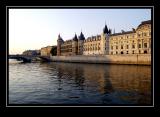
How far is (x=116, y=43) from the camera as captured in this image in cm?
4553

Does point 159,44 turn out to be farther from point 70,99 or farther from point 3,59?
point 70,99

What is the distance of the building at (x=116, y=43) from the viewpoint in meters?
37.3

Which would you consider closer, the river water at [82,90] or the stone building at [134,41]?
the river water at [82,90]

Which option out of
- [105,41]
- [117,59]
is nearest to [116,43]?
[105,41]

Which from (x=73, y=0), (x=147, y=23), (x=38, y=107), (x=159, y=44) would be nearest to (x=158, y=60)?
(x=159, y=44)

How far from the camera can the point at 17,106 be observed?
2994mm

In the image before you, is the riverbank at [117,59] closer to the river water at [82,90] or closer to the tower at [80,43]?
the tower at [80,43]

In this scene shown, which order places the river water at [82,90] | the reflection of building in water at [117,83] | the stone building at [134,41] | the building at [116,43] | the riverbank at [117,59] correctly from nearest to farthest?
Answer: 1. the river water at [82,90]
2. the reflection of building in water at [117,83]
3. the riverbank at [117,59]
4. the stone building at [134,41]
5. the building at [116,43]

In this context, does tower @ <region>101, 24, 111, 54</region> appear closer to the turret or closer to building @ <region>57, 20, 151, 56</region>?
building @ <region>57, 20, 151, 56</region>

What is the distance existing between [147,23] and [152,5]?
35753 millimetres

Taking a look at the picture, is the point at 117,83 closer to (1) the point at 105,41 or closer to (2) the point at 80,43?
(1) the point at 105,41

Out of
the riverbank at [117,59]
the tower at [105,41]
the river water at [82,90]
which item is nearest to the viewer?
the river water at [82,90]

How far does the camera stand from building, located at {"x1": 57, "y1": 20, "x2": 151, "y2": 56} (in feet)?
122

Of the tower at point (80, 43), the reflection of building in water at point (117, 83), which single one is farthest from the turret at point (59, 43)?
the reflection of building in water at point (117, 83)
